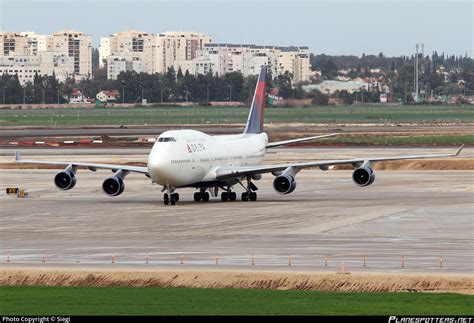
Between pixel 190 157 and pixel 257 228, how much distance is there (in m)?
13.2

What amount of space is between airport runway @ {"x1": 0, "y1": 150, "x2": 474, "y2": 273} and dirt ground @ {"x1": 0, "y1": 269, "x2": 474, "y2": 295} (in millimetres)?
2073

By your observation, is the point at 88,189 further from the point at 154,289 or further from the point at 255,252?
the point at 154,289

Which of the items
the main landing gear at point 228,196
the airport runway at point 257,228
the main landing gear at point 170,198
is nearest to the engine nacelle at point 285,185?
the airport runway at point 257,228

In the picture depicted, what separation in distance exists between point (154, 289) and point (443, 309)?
970 centimetres

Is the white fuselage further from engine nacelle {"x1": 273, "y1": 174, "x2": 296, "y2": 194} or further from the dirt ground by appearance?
the dirt ground

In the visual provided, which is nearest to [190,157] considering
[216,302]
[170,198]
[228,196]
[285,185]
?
[170,198]

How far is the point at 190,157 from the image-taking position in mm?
71625

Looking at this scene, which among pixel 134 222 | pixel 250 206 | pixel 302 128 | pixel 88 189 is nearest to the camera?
pixel 134 222

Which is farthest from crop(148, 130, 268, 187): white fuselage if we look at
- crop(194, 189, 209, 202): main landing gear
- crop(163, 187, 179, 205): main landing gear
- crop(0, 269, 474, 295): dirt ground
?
crop(0, 269, 474, 295): dirt ground

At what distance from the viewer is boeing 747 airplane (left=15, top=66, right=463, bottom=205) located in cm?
7075

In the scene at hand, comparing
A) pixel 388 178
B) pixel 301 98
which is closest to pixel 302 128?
pixel 301 98

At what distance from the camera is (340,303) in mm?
36469

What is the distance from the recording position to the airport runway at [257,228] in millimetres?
47375

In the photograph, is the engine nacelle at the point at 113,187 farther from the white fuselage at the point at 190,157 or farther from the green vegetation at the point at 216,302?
the green vegetation at the point at 216,302
